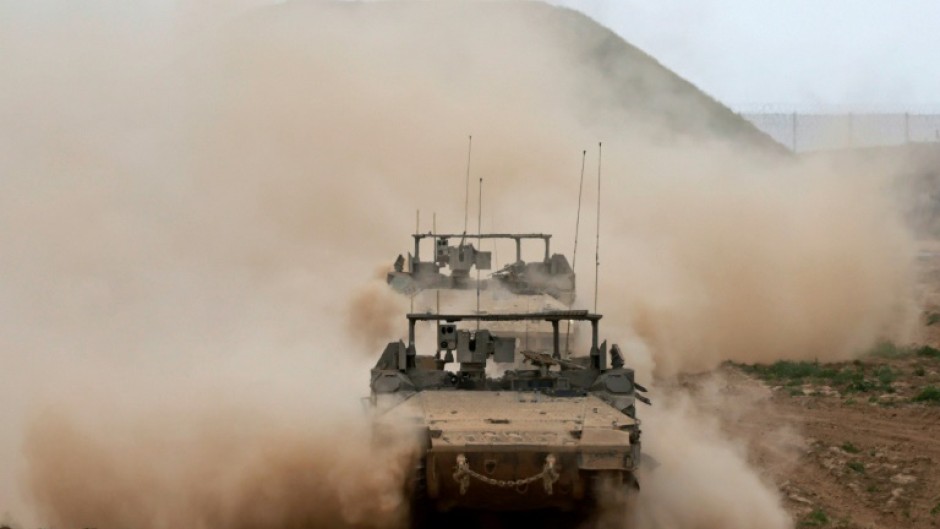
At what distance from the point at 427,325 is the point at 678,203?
13.6m

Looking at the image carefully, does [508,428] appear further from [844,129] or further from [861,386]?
[844,129]

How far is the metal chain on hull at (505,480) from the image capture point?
1326 cm

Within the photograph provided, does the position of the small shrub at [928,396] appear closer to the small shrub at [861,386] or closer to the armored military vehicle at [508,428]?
the small shrub at [861,386]

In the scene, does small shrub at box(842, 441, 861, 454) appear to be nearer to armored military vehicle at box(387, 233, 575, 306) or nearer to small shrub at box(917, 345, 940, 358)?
armored military vehicle at box(387, 233, 575, 306)

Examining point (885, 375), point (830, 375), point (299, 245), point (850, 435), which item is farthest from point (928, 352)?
point (299, 245)

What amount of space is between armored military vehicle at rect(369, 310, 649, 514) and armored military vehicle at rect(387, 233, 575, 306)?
8116 mm

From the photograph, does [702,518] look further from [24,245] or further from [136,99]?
[136,99]

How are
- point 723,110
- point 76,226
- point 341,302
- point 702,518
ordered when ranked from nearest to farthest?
point 702,518
point 341,302
point 76,226
point 723,110

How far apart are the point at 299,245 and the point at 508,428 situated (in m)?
20.8

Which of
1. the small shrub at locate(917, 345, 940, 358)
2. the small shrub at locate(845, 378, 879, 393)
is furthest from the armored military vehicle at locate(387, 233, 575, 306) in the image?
the small shrub at locate(917, 345, 940, 358)

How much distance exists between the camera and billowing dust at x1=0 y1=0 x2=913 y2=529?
15016mm

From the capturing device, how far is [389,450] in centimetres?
1389

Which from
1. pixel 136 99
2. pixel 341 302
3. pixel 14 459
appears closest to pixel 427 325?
pixel 341 302

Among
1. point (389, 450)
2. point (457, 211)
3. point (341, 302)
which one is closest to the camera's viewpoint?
point (389, 450)
